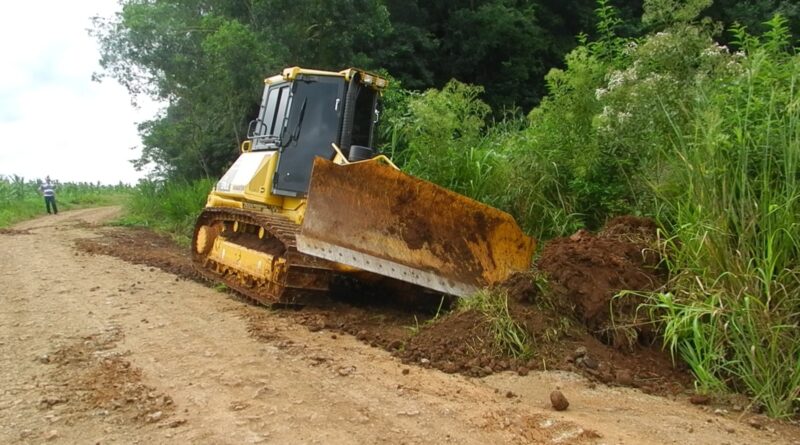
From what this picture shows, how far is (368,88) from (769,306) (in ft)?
15.6

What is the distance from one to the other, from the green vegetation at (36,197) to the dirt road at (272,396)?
1446cm

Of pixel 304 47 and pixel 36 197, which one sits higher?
pixel 304 47

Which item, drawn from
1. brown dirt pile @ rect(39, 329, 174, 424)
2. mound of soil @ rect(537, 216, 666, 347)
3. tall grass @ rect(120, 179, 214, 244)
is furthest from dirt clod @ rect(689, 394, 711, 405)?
tall grass @ rect(120, 179, 214, 244)

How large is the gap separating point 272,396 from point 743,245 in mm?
2947

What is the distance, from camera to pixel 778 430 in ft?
11.3

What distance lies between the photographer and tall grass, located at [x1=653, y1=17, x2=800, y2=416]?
3816mm

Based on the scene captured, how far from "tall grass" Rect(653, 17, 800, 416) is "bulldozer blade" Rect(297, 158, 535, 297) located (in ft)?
5.70

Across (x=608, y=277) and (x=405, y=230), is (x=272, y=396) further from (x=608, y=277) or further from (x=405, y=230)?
(x=608, y=277)

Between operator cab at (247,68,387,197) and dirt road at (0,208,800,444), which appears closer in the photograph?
dirt road at (0,208,800,444)

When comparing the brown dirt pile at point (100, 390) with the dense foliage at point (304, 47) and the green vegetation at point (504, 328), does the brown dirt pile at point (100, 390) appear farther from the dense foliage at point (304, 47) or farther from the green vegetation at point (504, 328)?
the dense foliage at point (304, 47)

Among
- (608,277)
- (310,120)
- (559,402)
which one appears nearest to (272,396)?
(559,402)

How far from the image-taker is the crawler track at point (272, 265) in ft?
19.6

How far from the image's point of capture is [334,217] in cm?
557

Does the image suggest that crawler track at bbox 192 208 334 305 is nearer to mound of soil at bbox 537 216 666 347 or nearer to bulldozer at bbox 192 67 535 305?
bulldozer at bbox 192 67 535 305
